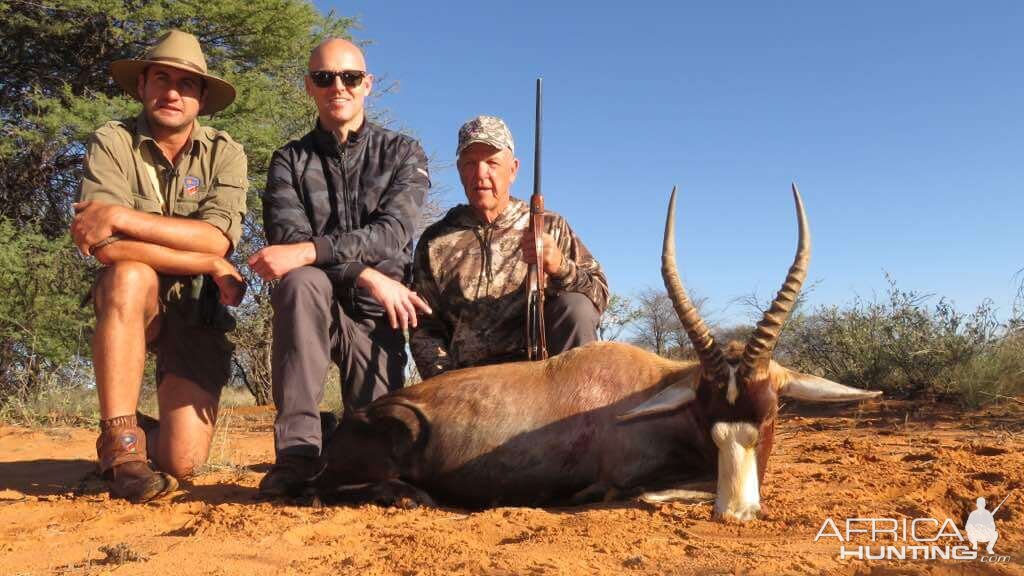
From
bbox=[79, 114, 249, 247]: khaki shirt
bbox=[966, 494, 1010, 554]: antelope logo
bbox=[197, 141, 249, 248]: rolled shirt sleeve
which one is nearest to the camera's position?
bbox=[966, 494, 1010, 554]: antelope logo

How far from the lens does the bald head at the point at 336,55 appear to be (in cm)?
493

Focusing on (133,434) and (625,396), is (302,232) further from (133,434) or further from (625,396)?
(625,396)

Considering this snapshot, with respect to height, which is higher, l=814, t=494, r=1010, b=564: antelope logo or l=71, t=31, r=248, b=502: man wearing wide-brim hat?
l=71, t=31, r=248, b=502: man wearing wide-brim hat

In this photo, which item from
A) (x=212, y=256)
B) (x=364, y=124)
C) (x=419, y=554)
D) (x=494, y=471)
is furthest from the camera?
(x=364, y=124)

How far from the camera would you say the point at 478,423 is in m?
3.94

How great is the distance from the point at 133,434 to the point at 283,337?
0.95 metres

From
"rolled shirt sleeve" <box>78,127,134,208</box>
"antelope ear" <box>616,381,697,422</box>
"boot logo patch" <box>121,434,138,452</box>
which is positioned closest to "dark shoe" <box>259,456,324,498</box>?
"boot logo patch" <box>121,434,138,452</box>

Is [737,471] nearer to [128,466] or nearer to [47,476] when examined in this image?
[128,466]

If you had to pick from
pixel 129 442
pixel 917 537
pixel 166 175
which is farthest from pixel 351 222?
pixel 917 537

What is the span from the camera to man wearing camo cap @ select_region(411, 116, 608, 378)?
5113 mm

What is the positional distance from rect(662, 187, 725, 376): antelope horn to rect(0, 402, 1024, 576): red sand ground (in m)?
0.64

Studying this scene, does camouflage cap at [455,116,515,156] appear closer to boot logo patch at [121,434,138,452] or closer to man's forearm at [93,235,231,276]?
man's forearm at [93,235,231,276]

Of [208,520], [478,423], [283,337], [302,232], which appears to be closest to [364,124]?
[302,232]

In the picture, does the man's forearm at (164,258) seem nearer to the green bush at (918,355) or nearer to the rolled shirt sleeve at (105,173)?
the rolled shirt sleeve at (105,173)
